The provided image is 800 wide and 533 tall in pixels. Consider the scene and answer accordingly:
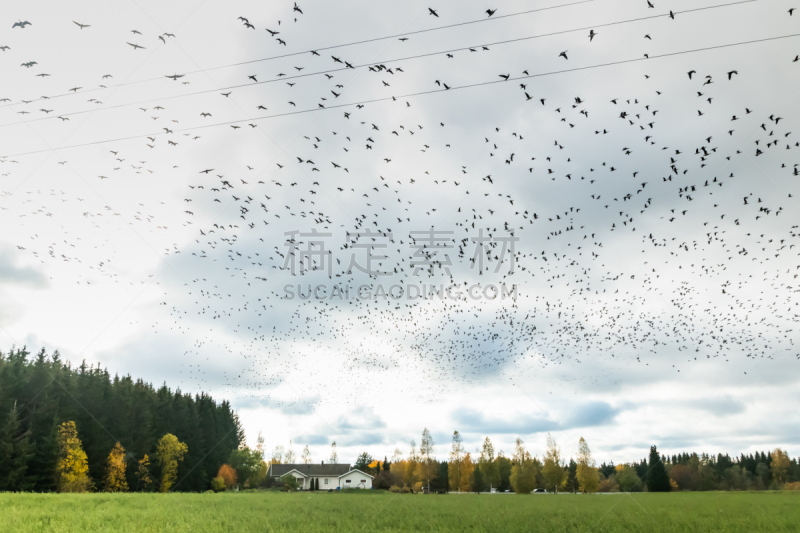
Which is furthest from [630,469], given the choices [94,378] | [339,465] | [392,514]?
[94,378]

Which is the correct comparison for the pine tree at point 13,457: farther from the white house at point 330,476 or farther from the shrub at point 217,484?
the white house at point 330,476

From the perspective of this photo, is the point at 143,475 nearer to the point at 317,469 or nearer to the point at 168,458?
the point at 168,458

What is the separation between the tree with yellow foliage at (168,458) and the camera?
79.7 m

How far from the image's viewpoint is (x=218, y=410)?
135 meters

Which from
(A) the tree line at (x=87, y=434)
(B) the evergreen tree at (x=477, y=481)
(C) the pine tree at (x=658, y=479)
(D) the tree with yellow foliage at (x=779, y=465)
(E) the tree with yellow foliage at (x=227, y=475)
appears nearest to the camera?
(A) the tree line at (x=87, y=434)

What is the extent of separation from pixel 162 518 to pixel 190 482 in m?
67.3

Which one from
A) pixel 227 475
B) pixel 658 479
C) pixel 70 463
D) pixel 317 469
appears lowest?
pixel 317 469

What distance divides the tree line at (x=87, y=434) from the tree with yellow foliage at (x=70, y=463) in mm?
101

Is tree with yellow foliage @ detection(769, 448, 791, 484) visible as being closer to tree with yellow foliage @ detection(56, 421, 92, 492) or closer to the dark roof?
the dark roof

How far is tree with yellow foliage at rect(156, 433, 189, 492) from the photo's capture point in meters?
79.7

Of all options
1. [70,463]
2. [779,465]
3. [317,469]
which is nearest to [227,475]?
[70,463]

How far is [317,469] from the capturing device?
142 meters

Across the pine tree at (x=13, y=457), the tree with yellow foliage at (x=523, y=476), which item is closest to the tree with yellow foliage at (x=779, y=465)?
the tree with yellow foliage at (x=523, y=476)

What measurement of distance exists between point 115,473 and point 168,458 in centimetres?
1397
